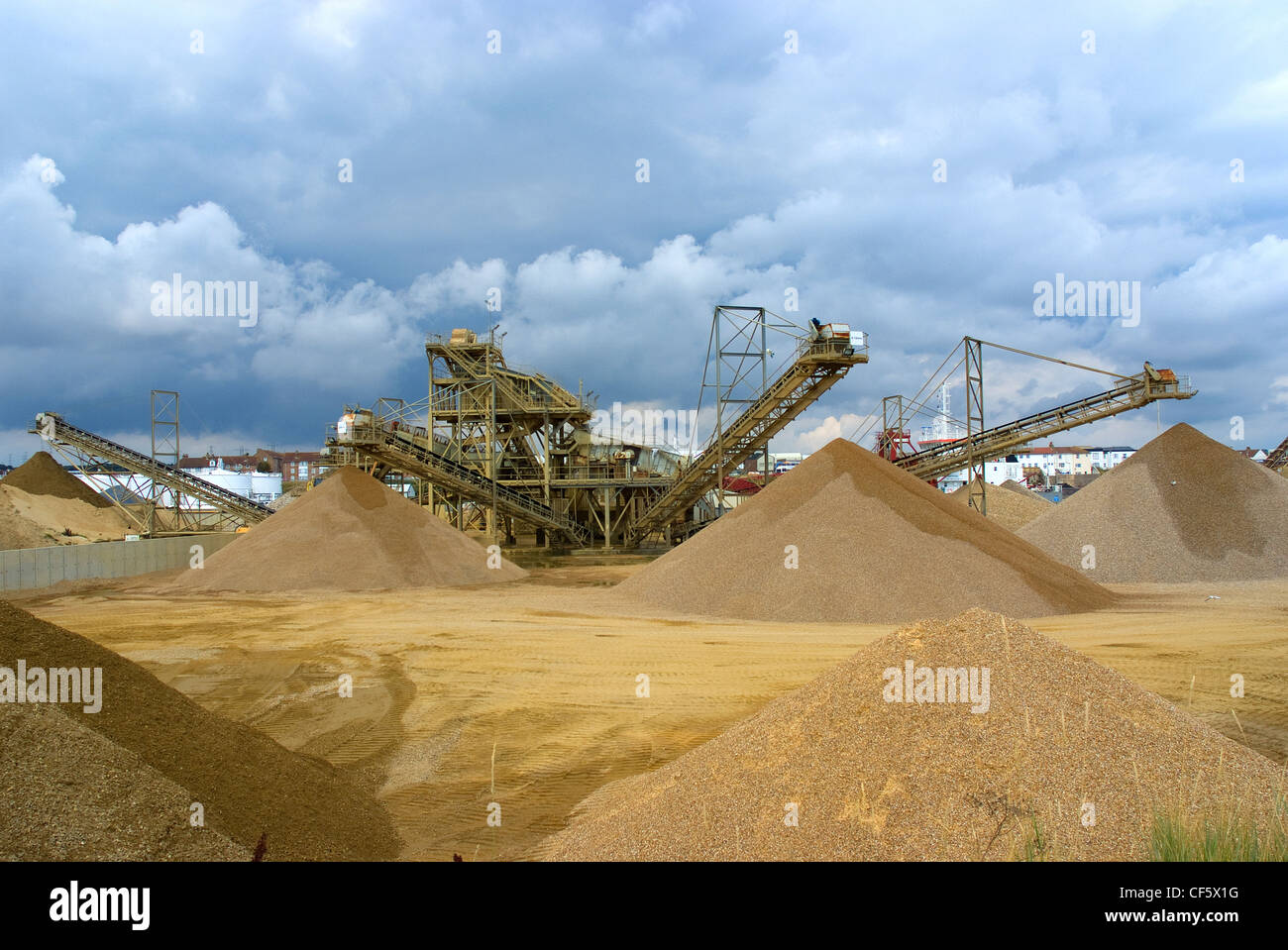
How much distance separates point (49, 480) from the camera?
3591cm

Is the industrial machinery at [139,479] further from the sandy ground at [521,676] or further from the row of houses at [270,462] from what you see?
the row of houses at [270,462]

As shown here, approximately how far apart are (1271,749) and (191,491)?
37.1 metres

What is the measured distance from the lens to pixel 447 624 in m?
14.8

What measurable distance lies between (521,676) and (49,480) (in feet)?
125

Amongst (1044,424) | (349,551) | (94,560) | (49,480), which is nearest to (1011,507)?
(1044,424)

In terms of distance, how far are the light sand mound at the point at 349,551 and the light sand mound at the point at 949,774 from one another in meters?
18.2

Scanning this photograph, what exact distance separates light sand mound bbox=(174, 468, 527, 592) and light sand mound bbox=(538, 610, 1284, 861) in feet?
59.6

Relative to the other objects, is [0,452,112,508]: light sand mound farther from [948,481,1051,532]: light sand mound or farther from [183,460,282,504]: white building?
[948,481,1051,532]: light sand mound

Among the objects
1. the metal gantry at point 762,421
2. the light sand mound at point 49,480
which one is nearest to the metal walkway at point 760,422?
the metal gantry at point 762,421

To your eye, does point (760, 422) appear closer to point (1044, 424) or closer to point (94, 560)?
point (1044, 424)

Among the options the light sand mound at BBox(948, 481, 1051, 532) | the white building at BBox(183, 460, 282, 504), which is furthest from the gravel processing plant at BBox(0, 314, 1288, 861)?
the white building at BBox(183, 460, 282, 504)

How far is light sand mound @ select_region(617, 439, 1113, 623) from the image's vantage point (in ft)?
47.8
